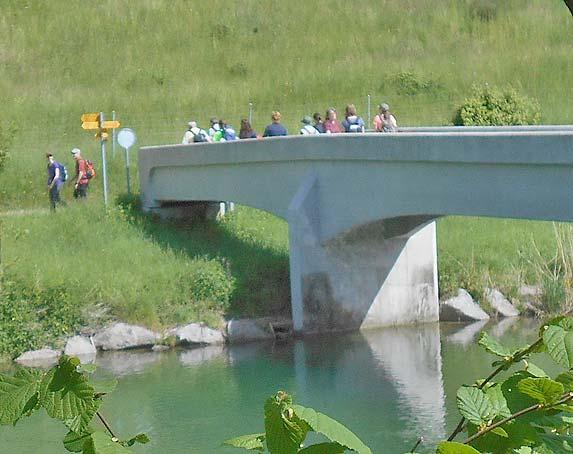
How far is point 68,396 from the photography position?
272 centimetres

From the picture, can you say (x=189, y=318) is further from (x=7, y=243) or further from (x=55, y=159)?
(x=55, y=159)

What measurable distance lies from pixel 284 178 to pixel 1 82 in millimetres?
17564

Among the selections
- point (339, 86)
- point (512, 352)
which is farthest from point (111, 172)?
point (512, 352)

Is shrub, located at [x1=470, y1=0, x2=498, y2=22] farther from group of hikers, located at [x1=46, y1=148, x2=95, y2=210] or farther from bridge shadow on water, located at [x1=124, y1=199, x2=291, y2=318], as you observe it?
group of hikers, located at [x1=46, y1=148, x2=95, y2=210]

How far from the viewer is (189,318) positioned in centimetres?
2378

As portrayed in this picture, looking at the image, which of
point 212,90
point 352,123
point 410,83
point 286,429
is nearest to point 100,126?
point 352,123

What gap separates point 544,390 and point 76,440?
1.00 meters

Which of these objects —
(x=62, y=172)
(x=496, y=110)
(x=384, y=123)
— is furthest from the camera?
(x=496, y=110)

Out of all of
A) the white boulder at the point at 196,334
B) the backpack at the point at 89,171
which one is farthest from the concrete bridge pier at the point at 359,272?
the backpack at the point at 89,171

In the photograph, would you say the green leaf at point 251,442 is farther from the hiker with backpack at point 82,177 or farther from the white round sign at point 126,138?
the hiker with backpack at point 82,177

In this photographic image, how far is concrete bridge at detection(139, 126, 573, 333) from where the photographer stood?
64.9 ft

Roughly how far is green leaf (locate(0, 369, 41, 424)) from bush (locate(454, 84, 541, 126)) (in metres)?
31.0

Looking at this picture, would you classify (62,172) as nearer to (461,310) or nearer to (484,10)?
(461,310)

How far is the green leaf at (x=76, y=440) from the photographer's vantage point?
275 cm
